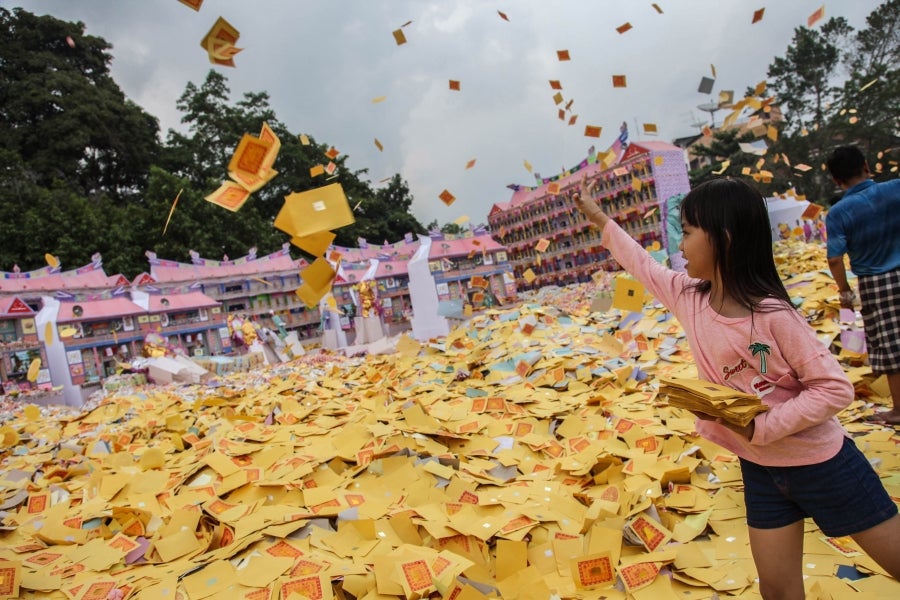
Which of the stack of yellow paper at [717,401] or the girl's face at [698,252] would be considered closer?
the stack of yellow paper at [717,401]

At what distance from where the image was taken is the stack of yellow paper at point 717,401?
108 centimetres

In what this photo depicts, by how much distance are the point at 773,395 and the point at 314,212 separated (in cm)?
170

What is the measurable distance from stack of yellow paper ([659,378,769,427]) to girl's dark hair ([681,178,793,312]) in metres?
0.21

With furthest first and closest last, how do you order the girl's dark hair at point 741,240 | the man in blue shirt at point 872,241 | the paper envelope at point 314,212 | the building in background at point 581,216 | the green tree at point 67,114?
the green tree at point 67,114, the building in background at point 581,216, the man in blue shirt at point 872,241, the paper envelope at point 314,212, the girl's dark hair at point 741,240

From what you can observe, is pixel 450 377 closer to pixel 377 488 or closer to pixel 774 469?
pixel 377 488

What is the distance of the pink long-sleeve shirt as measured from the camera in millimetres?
1114

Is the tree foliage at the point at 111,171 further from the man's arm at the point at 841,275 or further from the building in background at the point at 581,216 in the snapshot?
the man's arm at the point at 841,275

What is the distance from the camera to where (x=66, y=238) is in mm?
17938

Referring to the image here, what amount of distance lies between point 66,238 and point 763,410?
71.2ft

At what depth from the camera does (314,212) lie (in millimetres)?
2170

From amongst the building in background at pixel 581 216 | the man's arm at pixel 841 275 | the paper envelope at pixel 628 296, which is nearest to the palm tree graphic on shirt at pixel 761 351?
the man's arm at pixel 841 275

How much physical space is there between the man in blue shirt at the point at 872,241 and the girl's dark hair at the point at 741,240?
1544 mm

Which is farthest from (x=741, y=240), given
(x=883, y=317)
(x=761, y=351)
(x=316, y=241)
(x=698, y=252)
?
(x=883, y=317)

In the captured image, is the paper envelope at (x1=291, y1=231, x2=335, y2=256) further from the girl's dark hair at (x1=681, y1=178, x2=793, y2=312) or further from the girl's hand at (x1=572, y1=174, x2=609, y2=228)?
the girl's dark hair at (x1=681, y1=178, x2=793, y2=312)
